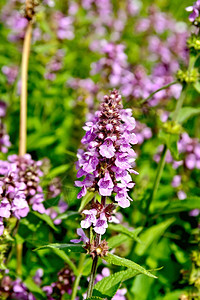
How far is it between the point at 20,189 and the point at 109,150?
856 mm

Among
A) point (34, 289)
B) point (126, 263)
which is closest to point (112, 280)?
point (126, 263)

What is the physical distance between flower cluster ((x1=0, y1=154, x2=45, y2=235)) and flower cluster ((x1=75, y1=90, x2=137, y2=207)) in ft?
1.91

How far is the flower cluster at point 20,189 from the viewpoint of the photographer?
2.45 metres

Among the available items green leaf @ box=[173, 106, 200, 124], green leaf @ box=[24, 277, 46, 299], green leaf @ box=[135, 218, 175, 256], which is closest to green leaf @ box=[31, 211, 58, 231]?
green leaf @ box=[24, 277, 46, 299]

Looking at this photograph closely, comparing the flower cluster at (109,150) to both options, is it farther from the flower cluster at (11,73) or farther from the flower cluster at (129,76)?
the flower cluster at (11,73)

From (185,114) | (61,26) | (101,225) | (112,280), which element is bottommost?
(112,280)

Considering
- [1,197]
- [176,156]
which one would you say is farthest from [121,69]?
[1,197]

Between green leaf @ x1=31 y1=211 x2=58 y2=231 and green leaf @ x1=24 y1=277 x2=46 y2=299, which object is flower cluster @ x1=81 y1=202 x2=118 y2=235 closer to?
green leaf @ x1=31 y1=211 x2=58 y2=231

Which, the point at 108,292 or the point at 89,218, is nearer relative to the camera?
the point at 89,218

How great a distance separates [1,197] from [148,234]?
59.9 inches

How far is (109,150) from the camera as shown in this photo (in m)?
1.98

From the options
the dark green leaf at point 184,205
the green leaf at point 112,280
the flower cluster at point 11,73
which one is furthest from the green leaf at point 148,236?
A: the flower cluster at point 11,73

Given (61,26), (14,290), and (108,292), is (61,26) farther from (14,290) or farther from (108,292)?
(108,292)

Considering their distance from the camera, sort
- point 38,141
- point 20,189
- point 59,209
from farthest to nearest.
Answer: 1. point 38,141
2. point 59,209
3. point 20,189
